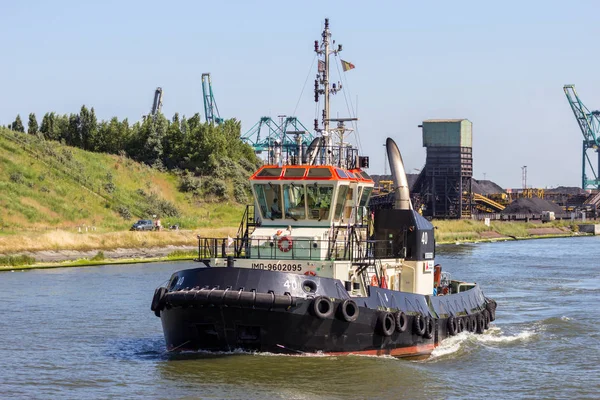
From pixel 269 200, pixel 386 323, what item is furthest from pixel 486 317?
pixel 269 200

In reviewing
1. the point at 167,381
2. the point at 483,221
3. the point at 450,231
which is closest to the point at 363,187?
the point at 167,381

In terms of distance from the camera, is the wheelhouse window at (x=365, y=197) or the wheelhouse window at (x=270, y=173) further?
the wheelhouse window at (x=365, y=197)

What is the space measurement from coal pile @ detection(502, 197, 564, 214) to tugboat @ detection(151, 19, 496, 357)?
3816 inches

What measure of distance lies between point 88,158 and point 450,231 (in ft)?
109

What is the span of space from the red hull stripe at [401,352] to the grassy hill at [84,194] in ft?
115

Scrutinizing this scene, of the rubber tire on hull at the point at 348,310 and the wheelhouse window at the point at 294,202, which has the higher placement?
the wheelhouse window at the point at 294,202

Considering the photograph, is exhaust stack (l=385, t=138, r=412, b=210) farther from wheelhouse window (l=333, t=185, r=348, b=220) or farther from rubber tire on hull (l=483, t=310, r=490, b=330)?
rubber tire on hull (l=483, t=310, r=490, b=330)

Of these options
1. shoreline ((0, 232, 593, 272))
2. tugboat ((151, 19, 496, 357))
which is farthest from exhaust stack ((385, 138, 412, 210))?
shoreline ((0, 232, 593, 272))

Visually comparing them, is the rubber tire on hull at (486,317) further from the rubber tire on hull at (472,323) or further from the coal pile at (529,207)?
the coal pile at (529,207)

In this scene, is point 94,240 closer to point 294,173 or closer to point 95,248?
point 95,248

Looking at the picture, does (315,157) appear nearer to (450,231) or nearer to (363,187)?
(363,187)

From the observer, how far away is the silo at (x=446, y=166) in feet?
327

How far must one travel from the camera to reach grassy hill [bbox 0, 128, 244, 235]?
6166 centimetres

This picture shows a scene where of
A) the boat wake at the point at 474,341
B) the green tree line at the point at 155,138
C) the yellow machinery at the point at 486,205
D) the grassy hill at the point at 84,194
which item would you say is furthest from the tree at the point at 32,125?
the boat wake at the point at 474,341
